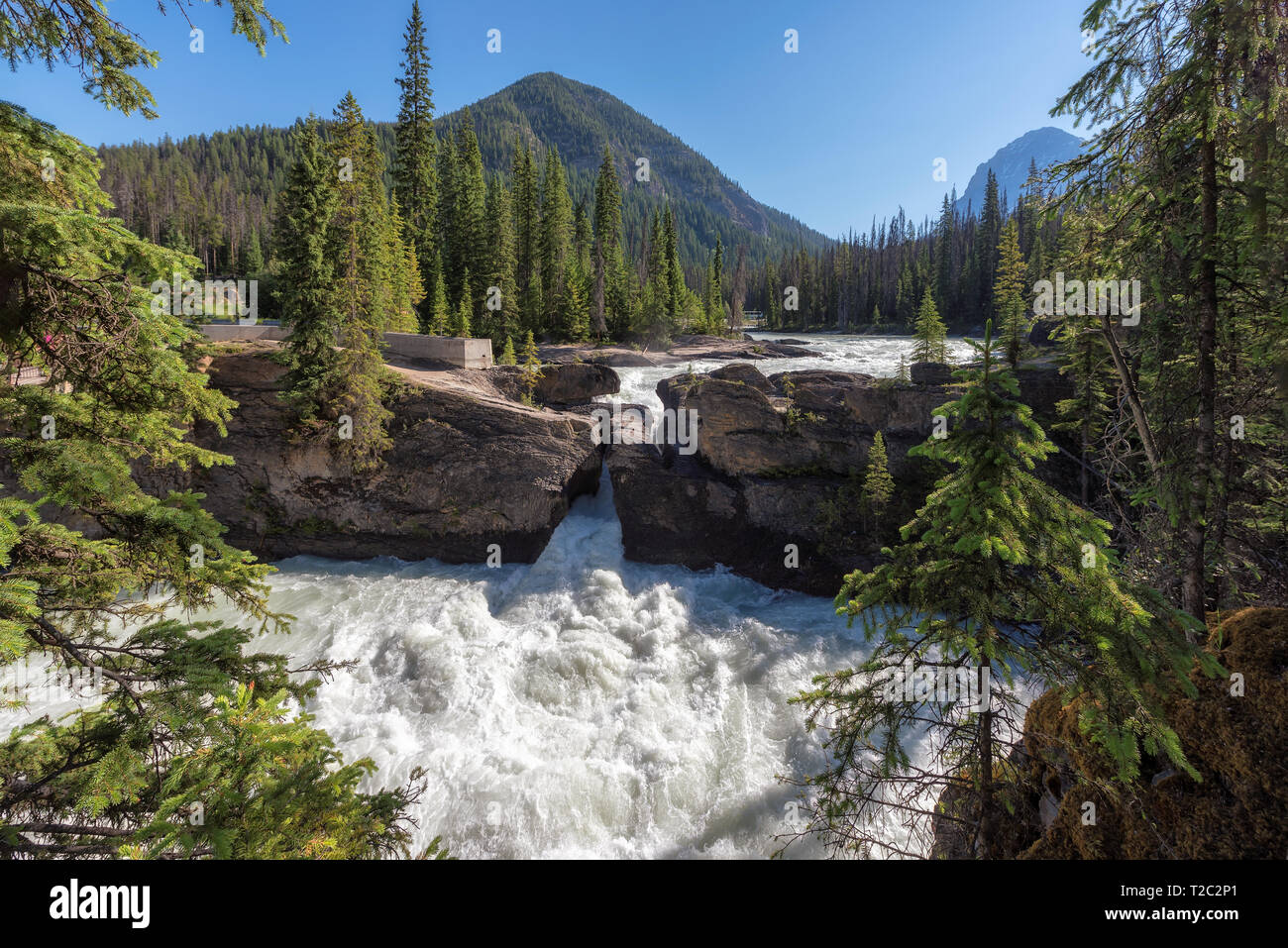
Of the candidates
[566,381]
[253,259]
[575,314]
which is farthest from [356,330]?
[253,259]

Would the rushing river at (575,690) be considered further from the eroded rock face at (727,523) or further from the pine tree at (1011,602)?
the pine tree at (1011,602)

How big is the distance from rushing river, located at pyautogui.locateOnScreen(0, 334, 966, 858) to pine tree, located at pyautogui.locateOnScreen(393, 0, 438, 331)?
1033 inches

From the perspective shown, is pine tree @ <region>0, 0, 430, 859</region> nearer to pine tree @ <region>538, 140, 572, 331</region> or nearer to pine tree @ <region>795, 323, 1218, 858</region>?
pine tree @ <region>795, 323, 1218, 858</region>

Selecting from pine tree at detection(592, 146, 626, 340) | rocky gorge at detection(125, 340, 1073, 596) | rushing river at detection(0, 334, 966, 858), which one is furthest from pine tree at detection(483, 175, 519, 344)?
rushing river at detection(0, 334, 966, 858)

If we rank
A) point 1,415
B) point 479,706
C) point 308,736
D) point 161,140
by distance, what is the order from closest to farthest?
point 308,736 < point 1,415 < point 479,706 < point 161,140

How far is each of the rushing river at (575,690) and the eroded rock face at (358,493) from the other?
89cm

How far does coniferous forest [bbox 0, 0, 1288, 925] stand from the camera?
12.3 feet

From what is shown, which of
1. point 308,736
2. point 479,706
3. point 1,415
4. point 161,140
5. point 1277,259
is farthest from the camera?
point 161,140

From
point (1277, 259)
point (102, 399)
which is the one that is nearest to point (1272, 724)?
point (1277, 259)

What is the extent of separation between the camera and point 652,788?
959 cm

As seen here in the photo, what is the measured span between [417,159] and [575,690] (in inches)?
1622

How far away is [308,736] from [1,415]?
3.32m
